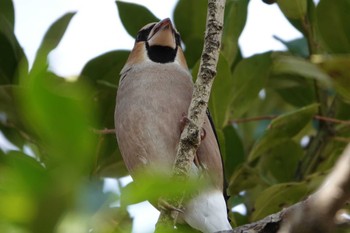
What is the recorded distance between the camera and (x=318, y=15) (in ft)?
9.50

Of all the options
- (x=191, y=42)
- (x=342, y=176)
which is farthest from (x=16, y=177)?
(x=191, y=42)

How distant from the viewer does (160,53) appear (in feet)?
11.0

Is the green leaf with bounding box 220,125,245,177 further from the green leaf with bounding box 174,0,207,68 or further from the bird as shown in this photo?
the green leaf with bounding box 174,0,207,68

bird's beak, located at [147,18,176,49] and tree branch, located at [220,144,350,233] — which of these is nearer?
→ tree branch, located at [220,144,350,233]

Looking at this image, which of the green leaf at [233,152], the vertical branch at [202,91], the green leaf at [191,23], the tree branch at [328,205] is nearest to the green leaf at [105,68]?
the green leaf at [191,23]

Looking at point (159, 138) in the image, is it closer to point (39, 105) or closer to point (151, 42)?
point (151, 42)

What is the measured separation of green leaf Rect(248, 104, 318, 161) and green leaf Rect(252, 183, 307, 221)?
0.26 meters

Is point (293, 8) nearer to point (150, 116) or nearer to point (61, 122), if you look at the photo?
point (150, 116)

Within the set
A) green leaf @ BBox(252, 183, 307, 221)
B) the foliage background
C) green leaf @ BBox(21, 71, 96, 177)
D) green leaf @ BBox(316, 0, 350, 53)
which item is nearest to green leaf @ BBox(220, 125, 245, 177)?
the foliage background

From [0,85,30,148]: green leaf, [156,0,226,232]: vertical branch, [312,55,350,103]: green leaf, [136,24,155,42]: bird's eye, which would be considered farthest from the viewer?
[136,24,155,42]: bird's eye

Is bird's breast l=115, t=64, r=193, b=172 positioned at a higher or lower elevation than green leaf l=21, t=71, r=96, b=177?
lower

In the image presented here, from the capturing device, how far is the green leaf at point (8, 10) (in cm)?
303

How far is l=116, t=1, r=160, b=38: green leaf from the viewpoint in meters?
3.13

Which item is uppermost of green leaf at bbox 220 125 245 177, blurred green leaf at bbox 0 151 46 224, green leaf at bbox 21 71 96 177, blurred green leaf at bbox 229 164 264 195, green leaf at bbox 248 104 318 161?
green leaf at bbox 21 71 96 177
